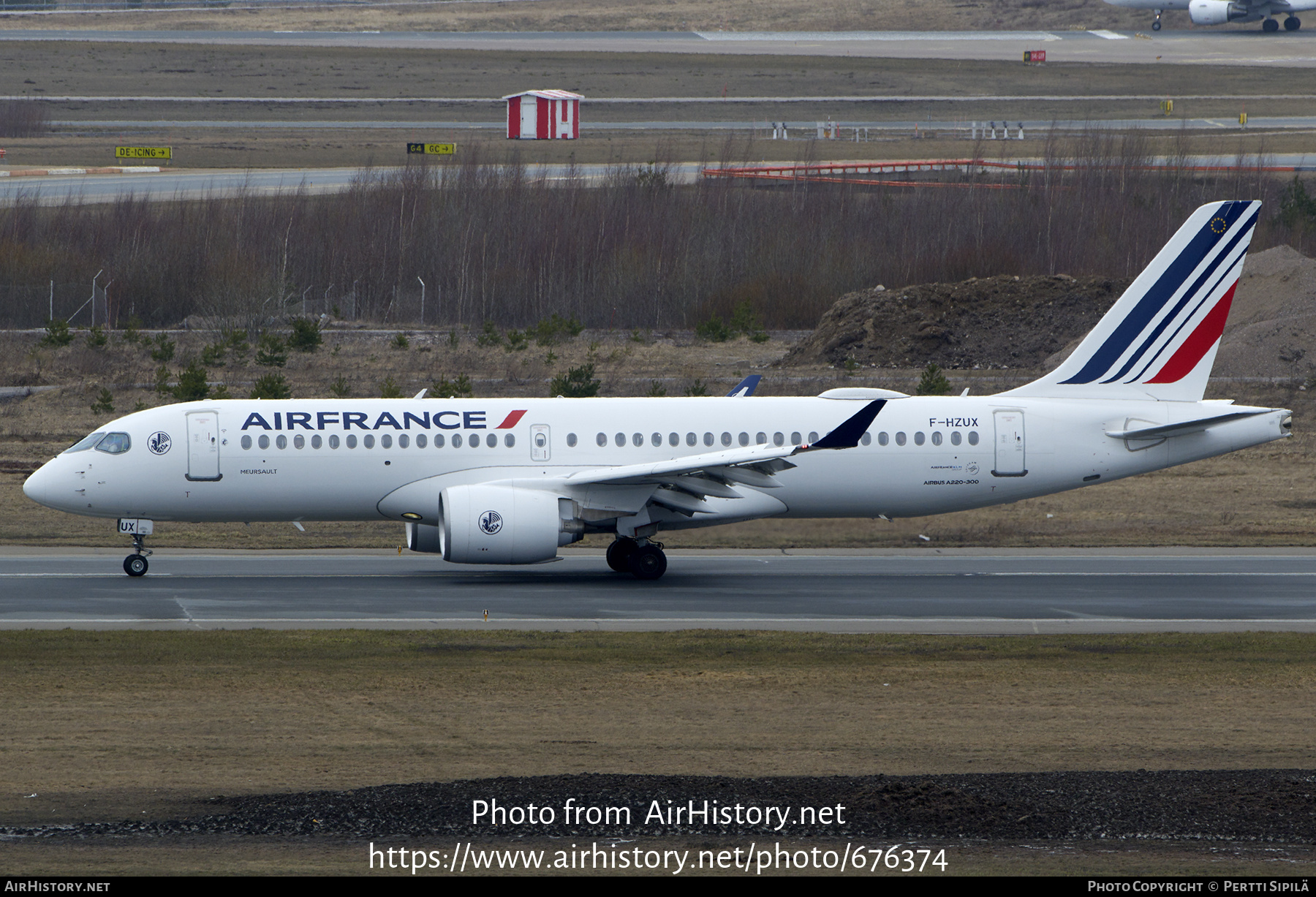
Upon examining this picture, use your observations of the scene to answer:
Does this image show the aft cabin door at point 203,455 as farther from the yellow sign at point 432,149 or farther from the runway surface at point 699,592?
the yellow sign at point 432,149

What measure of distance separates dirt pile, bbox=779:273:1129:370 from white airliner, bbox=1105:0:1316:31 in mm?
92264

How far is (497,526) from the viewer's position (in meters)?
28.2

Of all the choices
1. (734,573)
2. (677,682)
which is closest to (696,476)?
(734,573)

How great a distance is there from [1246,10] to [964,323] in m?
101

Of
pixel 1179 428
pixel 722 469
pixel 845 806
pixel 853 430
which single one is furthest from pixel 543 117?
pixel 845 806

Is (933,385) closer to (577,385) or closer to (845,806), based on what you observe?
(577,385)

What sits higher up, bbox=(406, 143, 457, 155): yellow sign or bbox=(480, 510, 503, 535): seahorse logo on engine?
bbox=(406, 143, 457, 155): yellow sign

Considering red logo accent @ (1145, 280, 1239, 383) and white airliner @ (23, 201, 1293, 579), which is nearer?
white airliner @ (23, 201, 1293, 579)

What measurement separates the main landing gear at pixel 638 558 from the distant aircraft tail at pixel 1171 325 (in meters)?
8.63

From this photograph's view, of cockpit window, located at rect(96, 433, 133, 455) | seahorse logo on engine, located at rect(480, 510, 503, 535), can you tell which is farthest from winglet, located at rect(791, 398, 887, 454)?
cockpit window, located at rect(96, 433, 133, 455)

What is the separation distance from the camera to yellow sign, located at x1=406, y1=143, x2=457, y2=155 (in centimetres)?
8762

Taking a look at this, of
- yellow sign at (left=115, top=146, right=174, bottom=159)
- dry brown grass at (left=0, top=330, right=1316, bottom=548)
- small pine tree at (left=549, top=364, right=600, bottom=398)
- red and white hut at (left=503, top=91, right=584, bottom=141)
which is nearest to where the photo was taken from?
dry brown grass at (left=0, top=330, right=1316, bottom=548)

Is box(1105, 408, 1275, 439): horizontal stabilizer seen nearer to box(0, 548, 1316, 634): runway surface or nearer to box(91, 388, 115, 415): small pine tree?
box(0, 548, 1316, 634): runway surface

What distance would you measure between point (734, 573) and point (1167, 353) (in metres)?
10.1
